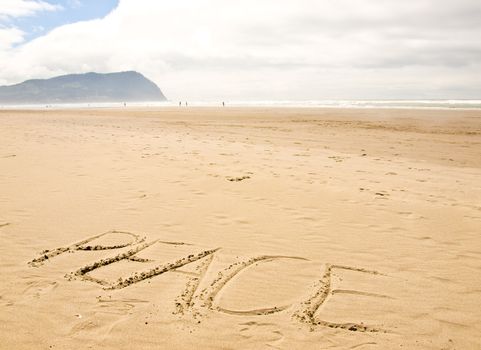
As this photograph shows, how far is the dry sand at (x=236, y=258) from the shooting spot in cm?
283

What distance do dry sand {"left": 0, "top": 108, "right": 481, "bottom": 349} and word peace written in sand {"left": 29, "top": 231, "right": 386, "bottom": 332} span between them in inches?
0.7

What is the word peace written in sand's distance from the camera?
121 inches

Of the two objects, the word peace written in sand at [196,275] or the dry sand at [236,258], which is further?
the word peace written in sand at [196,275]

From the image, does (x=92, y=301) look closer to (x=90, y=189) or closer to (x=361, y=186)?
(x=90, y=189)

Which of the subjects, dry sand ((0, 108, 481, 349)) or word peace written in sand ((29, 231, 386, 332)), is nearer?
dry sand ((0, 108, 481, 349))

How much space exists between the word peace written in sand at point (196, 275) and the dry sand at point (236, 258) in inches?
0.7

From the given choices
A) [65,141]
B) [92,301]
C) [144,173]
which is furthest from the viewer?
[65,141]

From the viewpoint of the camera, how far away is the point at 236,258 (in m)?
4.09

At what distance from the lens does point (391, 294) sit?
337 cm

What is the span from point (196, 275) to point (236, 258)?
0.57 meters

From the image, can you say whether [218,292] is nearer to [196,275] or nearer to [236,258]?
[196,275]

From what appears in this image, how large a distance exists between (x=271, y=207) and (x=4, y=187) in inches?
200

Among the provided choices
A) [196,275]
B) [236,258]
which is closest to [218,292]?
[196,275]

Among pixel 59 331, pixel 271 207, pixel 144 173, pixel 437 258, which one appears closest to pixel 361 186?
pixel 271 207
